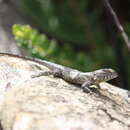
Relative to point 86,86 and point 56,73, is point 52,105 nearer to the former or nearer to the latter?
point 86,86

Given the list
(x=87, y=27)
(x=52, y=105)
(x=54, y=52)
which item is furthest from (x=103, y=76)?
(x=87, y=27)

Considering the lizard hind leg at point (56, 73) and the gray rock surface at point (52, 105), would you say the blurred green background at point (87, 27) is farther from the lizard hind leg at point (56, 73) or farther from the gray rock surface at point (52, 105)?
the gray rock surface at point (52, 105)

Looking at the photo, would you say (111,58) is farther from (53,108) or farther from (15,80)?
(53,108)

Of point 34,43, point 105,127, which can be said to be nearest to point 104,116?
point 105,127

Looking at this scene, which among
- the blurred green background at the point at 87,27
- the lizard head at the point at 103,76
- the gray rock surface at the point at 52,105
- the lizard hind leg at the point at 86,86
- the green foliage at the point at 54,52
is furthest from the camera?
the blurred green background at the point at 87,27

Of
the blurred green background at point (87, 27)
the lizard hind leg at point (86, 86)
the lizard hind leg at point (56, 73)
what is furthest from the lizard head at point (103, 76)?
the blurred green background at point (87, 27)
